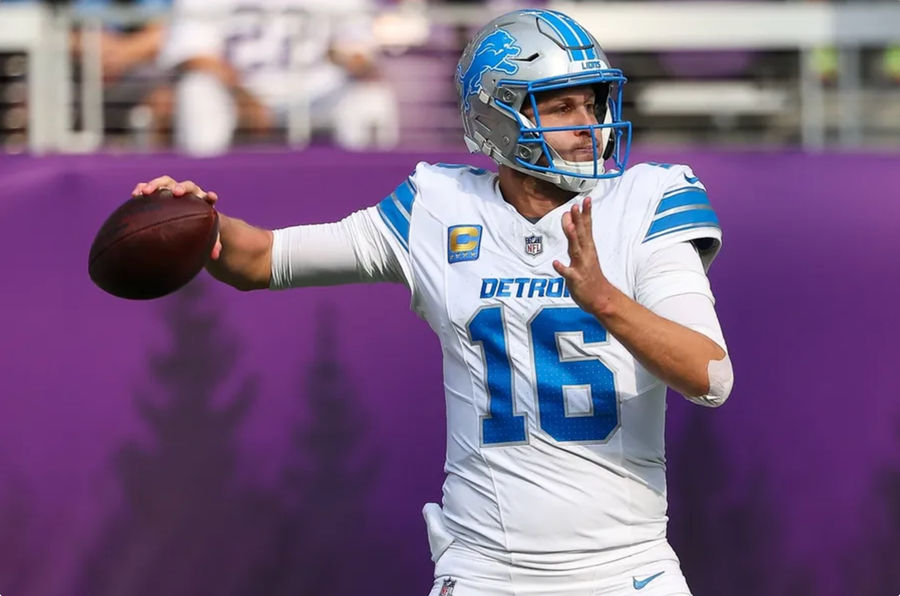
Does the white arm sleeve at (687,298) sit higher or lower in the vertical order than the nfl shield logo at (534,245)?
lower

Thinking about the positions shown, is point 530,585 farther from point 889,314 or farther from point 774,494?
point 889,314

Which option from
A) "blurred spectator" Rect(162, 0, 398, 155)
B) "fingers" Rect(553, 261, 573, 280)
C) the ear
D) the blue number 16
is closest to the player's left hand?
"fingers" Rect(553, 261, 573, 280)

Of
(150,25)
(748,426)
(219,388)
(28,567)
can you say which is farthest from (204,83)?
(748,426)

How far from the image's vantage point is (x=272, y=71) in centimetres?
541

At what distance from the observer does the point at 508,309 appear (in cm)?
262

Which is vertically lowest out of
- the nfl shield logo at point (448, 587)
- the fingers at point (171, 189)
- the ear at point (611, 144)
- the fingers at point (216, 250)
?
the nfl shield logo at point (448, 587)

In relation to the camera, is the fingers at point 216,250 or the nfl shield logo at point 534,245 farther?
the fingers at point 216,250

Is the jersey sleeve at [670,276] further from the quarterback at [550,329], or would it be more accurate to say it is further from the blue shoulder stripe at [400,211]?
the blue shoulder stripe at [400,211]

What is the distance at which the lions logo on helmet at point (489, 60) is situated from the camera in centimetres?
278

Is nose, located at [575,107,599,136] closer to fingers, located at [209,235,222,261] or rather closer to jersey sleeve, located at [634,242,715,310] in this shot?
jersey sleeve, located at [634,242,715,310]

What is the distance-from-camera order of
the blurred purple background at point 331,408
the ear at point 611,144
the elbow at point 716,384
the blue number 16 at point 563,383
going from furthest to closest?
the blurred purple background at point 331,408
the ear at point 611,144
the blue number 16 at point 563,383
the elbow at point 716,384

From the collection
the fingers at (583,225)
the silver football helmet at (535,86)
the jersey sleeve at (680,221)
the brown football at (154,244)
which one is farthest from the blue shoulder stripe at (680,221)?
the brown football at (154,244)

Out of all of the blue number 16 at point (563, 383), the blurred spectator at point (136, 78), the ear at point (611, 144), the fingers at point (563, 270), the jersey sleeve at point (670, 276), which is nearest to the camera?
the fingers at point (563, 270)

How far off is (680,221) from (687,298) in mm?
190
